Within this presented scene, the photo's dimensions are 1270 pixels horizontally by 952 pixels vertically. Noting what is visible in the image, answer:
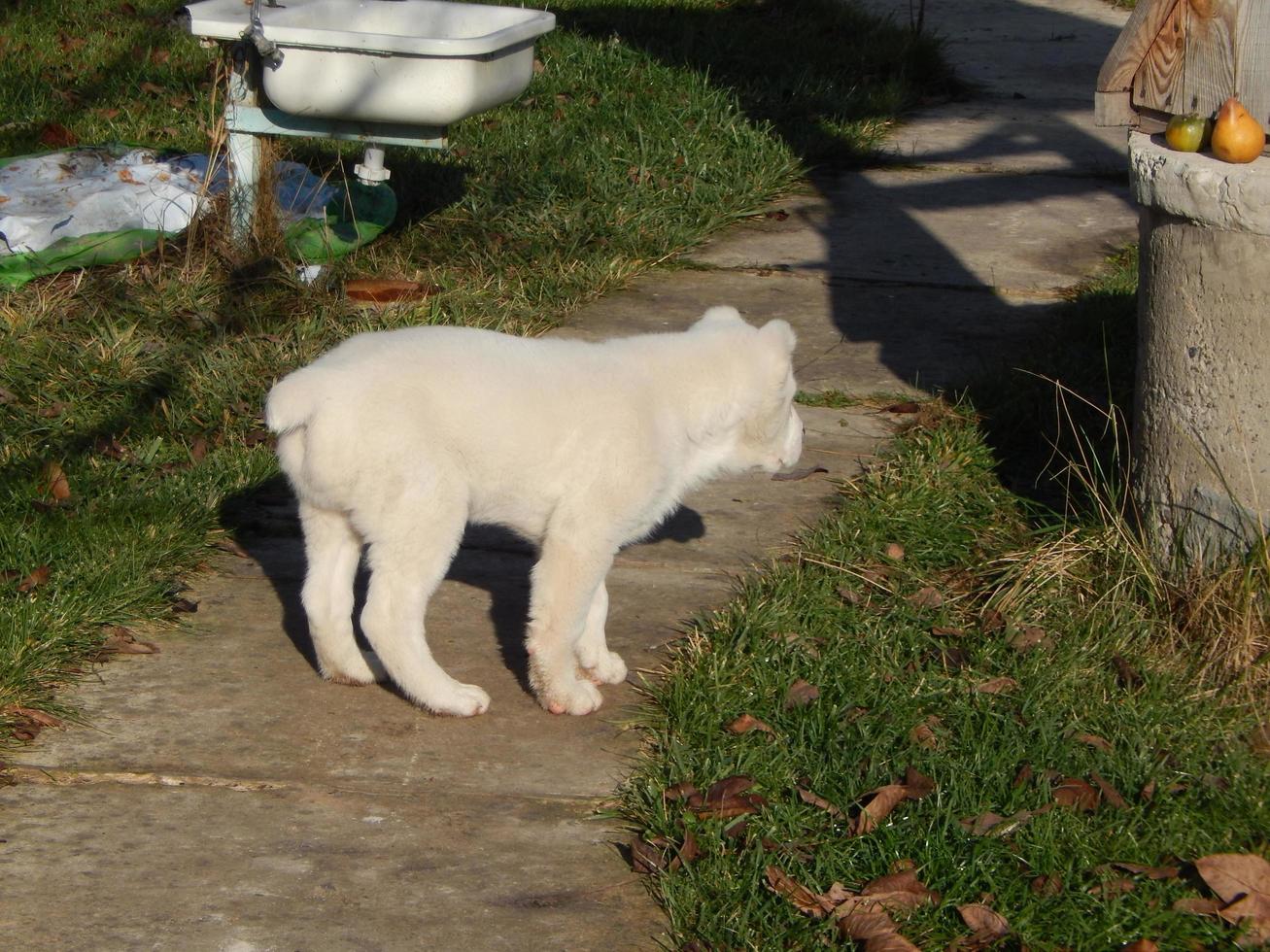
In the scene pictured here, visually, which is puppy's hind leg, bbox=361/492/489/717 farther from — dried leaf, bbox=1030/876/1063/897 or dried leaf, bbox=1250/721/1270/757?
dried leaf, bbox=1250/721/1270/757

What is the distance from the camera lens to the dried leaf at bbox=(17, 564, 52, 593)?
14.7ft

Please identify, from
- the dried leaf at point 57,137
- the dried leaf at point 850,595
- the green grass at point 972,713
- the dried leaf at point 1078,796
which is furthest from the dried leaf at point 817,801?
the dried leaf at point 57,137

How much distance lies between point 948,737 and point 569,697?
1.03 m

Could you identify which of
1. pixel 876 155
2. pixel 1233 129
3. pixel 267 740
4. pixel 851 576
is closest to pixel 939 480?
pixel 851 576

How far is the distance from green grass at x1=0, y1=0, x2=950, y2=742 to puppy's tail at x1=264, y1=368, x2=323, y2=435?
1.03 metres

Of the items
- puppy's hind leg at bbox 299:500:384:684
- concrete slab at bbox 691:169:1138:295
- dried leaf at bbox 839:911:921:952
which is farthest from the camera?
concrete slab at bbox 691:169:1138:295

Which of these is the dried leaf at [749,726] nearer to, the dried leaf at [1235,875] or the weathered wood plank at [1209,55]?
the dried leaf at [1235,875]

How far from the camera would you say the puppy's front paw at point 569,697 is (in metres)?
4.11

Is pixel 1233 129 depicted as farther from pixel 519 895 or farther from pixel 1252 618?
pixel 519 895

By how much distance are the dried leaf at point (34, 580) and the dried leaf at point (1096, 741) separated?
3.05 meters

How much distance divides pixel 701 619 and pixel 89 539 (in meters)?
1.99

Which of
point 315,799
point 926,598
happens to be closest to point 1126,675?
point 926,598

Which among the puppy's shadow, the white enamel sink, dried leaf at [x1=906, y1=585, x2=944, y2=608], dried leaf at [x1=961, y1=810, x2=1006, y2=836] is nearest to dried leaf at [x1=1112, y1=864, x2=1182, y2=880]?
dried leaf at [x1=961, y1=810, x2=1006, y2=836]

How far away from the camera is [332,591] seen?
4.20m
